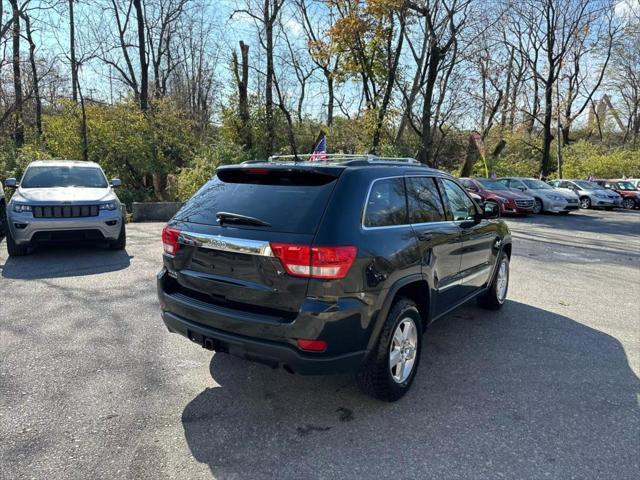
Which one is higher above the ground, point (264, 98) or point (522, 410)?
point (264, 98)

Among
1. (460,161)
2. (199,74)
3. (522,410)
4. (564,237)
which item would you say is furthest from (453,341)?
(199,74)

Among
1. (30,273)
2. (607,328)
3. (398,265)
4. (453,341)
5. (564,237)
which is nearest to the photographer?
(398,265)

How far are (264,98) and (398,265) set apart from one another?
20557mm

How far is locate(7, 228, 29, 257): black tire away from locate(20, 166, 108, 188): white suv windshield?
116 cm

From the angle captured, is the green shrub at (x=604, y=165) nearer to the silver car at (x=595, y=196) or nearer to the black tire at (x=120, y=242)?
the silver car at (x=595, y=196)

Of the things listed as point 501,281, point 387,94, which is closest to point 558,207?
point 387,94

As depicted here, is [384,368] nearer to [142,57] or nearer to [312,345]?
[312,345]

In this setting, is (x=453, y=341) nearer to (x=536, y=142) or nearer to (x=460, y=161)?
(x=460, y=161)

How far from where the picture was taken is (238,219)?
3.06 m

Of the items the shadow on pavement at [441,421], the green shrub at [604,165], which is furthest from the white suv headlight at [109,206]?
the green shrub at [604,165]

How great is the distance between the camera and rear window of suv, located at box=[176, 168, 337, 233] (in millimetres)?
2916

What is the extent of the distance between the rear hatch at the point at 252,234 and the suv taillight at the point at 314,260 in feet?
0.13

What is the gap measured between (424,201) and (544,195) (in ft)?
57.3

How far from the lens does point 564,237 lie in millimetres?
12297
